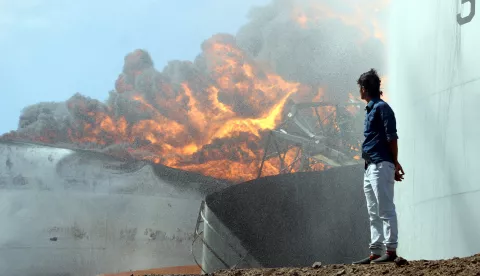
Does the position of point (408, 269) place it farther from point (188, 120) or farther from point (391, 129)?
point (188, 120)

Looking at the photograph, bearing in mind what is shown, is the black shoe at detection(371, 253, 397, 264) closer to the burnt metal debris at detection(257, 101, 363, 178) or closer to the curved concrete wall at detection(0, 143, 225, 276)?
the burnt metal debris at detection(257, 101, 363, 178)

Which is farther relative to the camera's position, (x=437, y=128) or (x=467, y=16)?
(x=437, y=128)

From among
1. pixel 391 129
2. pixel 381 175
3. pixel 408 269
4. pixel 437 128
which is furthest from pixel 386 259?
pixel 437 128

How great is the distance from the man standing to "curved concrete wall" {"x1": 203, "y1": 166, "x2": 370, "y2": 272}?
34.3ft

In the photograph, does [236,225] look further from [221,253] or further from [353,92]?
[353,92]

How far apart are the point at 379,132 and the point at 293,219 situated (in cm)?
1115

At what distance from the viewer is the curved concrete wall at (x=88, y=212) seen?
37500 mm

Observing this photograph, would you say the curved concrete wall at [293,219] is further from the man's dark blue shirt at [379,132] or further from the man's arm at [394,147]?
the man's arm at [394,147]

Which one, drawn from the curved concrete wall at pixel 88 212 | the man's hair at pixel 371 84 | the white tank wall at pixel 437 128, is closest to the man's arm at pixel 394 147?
the man's hair at pixel 371 84

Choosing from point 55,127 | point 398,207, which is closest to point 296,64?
point 55,127

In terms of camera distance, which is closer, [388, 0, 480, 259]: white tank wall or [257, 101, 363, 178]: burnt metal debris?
[388, 0, 480, 259]: white tank wall

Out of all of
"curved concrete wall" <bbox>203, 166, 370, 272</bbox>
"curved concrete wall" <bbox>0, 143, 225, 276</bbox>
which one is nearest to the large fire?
"curved concrete wall" <bbox>0, 143, 225, 276</bbox>

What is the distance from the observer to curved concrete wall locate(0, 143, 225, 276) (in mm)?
37500

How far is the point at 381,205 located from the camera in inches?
251
